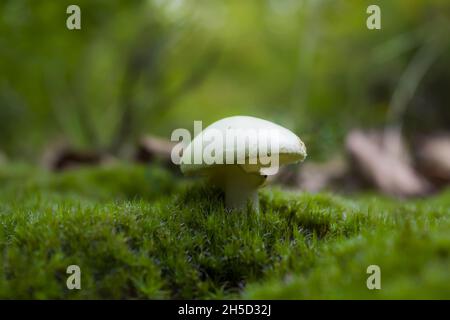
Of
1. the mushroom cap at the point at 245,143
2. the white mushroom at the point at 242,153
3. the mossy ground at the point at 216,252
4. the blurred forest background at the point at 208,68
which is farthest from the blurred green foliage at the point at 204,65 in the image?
the mossy ground at the point at 216,252

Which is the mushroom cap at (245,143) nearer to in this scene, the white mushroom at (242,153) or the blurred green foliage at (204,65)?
the white mushroom at (242,153)

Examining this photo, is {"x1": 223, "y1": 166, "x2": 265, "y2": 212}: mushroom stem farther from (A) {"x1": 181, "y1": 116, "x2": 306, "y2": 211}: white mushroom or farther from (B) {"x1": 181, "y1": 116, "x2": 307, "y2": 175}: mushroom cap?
(B) {"x1": 181, "y1": 116, "x2": 307, "y2": 175}: mushroom cap

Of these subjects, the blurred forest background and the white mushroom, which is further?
the blurred forest background

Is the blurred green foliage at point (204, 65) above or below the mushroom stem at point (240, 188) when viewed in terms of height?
above

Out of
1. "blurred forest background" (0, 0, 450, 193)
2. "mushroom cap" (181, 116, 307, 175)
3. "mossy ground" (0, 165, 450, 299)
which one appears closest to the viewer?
"mossy ground" (0, 165, 450, 299)

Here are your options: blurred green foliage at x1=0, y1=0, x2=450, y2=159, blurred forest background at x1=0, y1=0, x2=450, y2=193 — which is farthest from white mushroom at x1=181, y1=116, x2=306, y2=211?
blurred green foliage at x1=0, y1=0, x2=450, y2=159

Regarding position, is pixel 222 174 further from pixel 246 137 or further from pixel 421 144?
pixel 421 144
